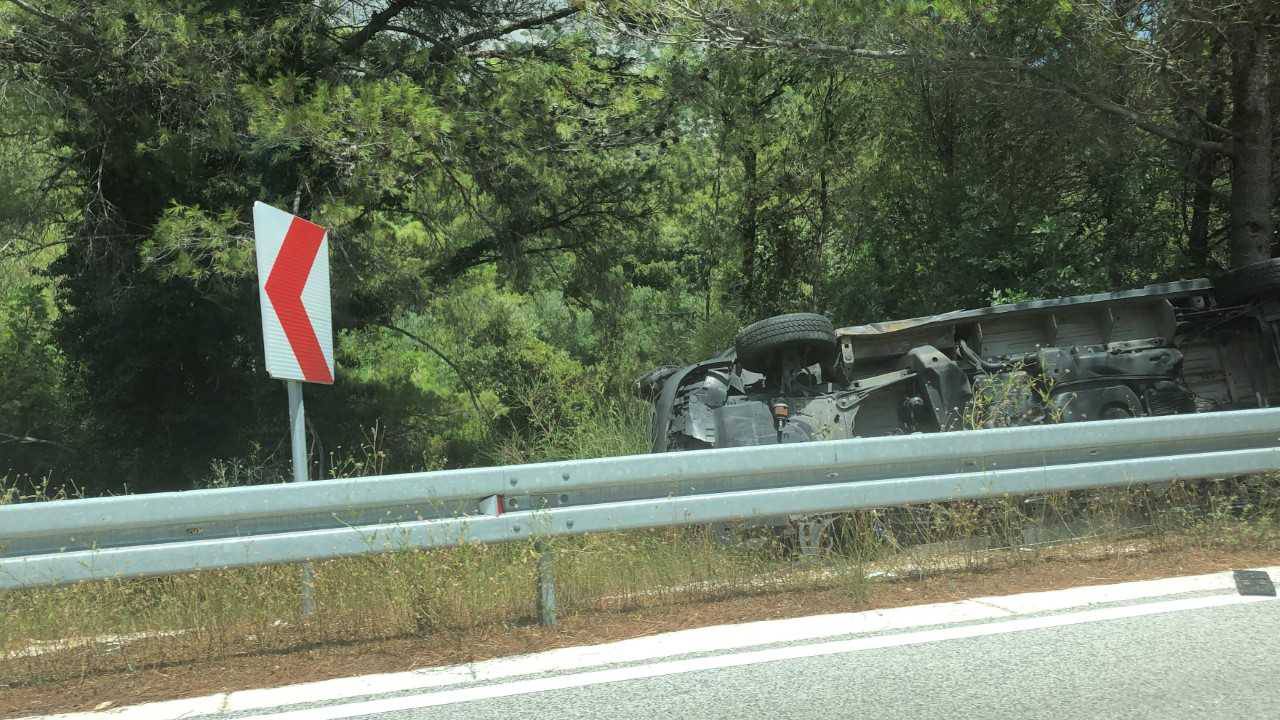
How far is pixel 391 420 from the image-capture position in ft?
Answer: 48.6

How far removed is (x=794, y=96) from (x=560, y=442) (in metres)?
10.1

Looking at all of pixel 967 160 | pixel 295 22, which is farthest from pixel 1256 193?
pixel 295 22

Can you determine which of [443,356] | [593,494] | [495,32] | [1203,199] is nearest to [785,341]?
[593,494]

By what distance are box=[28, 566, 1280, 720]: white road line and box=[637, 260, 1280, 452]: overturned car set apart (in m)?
2.32

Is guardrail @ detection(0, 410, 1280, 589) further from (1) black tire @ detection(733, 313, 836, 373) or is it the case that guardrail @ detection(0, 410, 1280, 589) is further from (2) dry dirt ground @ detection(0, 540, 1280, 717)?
(1) black tire @ detection(733, 313, 836, 373)

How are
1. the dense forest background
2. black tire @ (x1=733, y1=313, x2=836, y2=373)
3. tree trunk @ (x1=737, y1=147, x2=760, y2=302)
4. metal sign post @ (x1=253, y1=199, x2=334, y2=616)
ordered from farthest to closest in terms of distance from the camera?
tree trunk @ (x1=737, y1=147, x2=760, y2=302) → the dense forest background → black tire @ (x1=733, y1=313, x2=836, y2=373) → metal sign post @ (x1=253, y1=199, x2=334, y2=616)

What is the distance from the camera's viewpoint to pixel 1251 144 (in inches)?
420

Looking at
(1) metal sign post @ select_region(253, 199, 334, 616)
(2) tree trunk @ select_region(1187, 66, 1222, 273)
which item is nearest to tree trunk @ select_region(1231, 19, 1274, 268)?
(2) tree trunk @ select_region(1187, 66, 1222, 273)

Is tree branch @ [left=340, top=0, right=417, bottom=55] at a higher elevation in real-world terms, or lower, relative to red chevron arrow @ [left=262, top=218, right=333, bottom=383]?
higher

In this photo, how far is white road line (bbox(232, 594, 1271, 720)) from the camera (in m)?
4.10

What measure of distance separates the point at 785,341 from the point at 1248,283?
12.8 ft

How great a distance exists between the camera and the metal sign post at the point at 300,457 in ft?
17.0

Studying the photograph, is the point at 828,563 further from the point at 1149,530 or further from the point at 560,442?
the point at 560,442

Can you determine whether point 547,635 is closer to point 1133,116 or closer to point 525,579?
point 525,579
